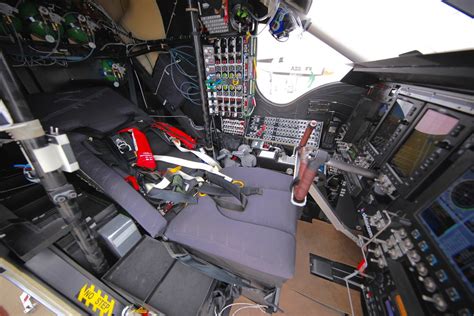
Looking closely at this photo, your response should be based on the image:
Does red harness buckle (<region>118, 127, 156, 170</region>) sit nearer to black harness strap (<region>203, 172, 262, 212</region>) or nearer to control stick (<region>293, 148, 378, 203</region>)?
black harness strap (<region>203, 172, 262, 212</region>)

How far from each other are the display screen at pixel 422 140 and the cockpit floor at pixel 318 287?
0.73 meters

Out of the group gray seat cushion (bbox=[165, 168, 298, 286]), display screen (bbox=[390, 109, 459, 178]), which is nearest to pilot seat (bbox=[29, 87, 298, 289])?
gray seat cushion (bbox=[165, 168, 298, 286])

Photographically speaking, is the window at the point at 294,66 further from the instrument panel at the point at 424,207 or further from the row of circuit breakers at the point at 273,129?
the instrument panel at the point at 424,207

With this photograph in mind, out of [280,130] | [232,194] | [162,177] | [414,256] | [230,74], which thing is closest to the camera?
[414,256]

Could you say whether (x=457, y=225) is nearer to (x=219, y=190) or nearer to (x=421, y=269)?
(x=421, y=269)

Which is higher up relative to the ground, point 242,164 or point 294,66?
point 294,66

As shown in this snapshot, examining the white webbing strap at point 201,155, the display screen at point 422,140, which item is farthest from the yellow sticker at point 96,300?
the display screen at point 422,140

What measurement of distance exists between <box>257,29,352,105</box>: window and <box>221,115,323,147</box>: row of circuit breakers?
25 centimetres

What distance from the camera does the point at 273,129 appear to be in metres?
1.85

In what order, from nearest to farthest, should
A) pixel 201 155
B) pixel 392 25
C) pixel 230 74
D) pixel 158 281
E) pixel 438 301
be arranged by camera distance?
pixel 438 301 < pixel 158 281 < pixel 392 25 < pixel 201 155 < pixel 230 74

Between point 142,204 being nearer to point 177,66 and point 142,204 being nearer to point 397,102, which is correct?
point 397,102

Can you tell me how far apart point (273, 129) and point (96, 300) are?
178 cm

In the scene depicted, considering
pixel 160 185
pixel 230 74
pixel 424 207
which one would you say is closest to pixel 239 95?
pixel 230 74

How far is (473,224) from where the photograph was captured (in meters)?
0.50
